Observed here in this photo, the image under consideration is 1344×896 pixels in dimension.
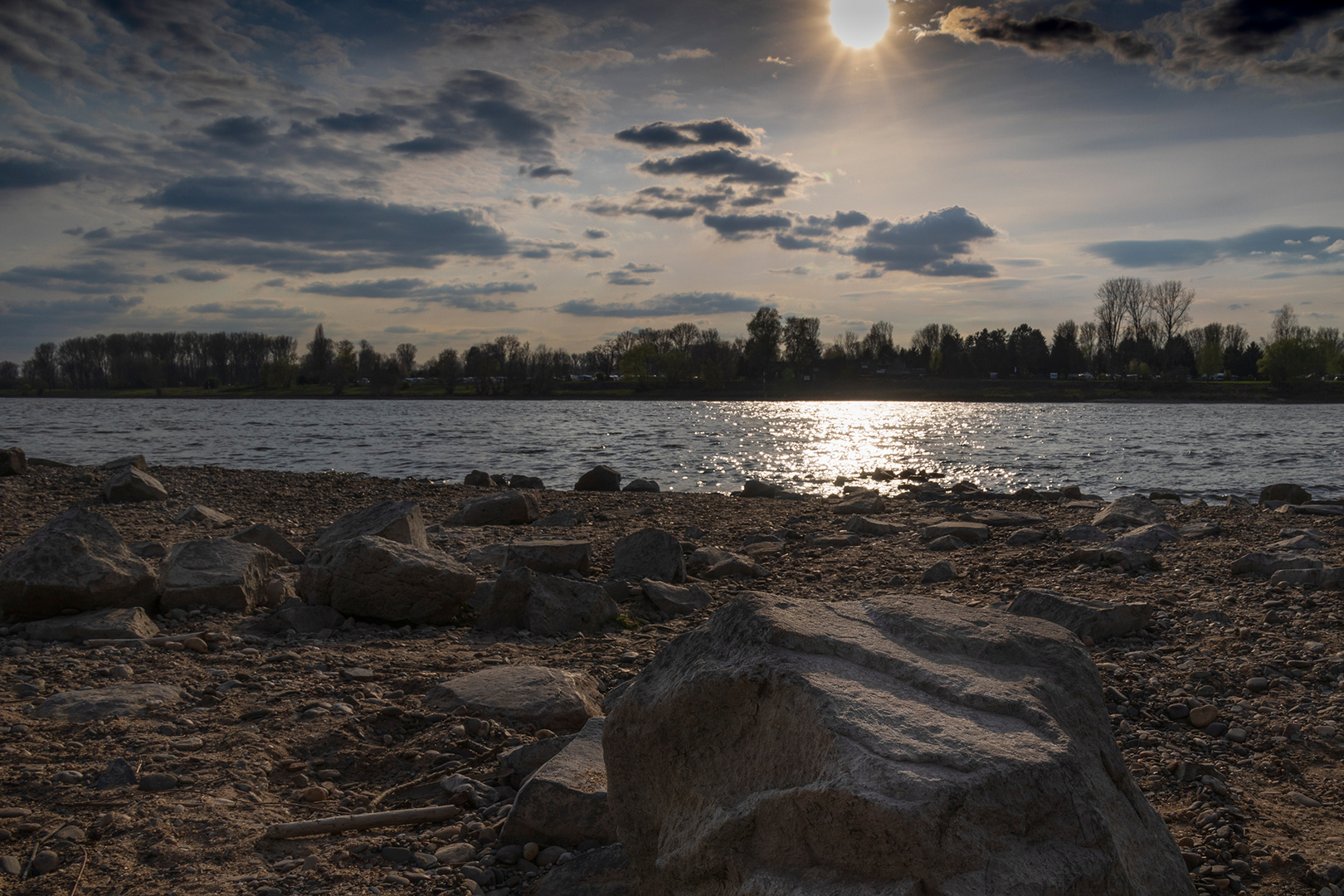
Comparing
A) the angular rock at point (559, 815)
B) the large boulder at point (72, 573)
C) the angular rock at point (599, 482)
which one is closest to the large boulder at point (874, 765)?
the angular rock at point (559, 815)

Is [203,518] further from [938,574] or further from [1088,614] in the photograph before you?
[1088,614]

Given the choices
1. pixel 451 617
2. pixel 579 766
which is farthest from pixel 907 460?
pixel 579 766

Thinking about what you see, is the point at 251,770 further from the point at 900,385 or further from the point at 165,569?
the point at 900,385

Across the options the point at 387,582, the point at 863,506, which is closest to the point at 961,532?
the point at 863,506

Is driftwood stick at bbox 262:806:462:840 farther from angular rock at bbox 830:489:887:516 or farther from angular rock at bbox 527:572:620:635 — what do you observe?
angular rock at bbox 830:489:887:516

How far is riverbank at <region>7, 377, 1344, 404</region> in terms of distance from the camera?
78.9 meters

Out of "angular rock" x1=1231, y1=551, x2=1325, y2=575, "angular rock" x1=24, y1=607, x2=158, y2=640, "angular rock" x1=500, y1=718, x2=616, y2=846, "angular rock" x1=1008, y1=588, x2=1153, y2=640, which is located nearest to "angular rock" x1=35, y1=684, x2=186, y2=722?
"angular rock" x1=24, y1=607, x2=158, y2=640

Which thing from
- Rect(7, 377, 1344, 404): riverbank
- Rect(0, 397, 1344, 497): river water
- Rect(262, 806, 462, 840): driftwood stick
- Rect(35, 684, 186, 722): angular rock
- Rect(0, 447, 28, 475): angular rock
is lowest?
Rect(0, 397, 1344, 497): river water

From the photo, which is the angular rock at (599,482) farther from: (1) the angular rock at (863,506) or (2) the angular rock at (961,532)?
(2) the angular rock at (961,532)

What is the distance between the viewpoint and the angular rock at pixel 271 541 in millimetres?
8789

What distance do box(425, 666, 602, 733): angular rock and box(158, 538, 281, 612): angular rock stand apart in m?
2.60

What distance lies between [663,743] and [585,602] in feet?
13.6

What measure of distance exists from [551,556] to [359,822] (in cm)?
482

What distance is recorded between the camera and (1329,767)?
4043 millimetres
